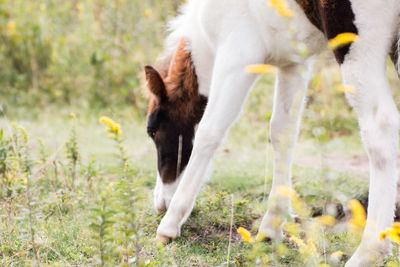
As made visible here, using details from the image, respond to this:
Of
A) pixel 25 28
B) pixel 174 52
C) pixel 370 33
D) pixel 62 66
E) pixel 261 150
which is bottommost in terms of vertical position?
pixel 261 150

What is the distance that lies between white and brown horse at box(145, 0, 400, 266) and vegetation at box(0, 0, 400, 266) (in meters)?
0.17

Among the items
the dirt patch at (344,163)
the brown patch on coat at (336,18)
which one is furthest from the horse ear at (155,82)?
the dirt patch at (344,163)

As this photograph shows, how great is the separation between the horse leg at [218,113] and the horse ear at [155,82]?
0.63 meters

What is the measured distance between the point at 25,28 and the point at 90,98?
5.67ft

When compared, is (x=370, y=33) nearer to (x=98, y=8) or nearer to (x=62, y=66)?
(x=62, y=66)

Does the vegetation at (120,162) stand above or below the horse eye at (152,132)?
below

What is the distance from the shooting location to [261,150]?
20.3ft

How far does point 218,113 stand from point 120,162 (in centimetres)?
110

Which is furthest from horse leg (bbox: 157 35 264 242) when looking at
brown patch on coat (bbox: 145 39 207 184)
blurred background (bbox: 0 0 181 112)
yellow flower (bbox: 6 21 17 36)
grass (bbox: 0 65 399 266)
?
yellow flower (bbox: 6 21 17 36)

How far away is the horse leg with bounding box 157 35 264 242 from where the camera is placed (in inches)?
113

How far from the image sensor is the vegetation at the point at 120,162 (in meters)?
2.11

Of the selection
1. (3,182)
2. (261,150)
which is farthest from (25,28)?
(3,182)

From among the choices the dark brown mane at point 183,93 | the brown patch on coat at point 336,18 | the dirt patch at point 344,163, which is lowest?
the dirt patch at point 344,163

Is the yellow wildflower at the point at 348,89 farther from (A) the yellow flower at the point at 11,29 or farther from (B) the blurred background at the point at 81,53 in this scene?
(A) the yellow flower at the point at 11,29
